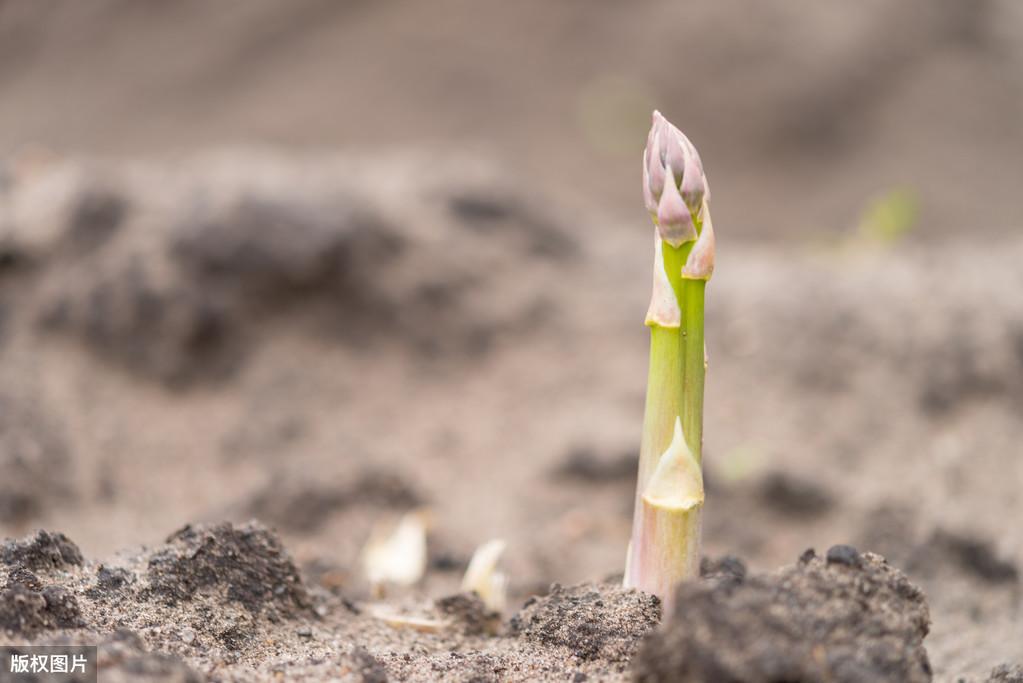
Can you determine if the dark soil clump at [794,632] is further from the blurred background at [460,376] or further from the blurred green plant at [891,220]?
the blurred green plant at [891,220]

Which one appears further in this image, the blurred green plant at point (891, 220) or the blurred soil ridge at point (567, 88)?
the blurred soil ridge at point (567, 88)

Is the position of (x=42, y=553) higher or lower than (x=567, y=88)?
lower

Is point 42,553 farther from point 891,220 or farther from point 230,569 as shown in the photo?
point 891,220

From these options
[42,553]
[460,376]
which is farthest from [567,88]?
[42,553]

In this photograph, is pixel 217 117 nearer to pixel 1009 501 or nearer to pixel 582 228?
pixel 582 228

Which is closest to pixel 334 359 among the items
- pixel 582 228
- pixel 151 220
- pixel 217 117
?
pixel 151 220

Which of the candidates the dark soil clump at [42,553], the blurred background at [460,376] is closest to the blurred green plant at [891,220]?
the blurred background at [460,376]
